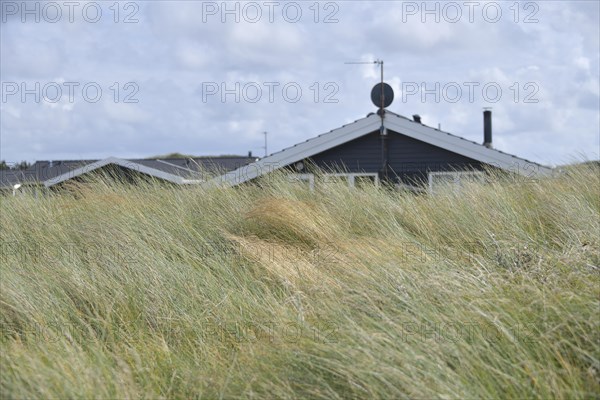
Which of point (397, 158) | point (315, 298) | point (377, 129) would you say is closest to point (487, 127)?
point (397, 158)

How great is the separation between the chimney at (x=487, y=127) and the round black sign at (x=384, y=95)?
7440 mm

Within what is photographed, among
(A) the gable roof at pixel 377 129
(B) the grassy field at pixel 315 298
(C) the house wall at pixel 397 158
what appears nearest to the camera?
(B) the grassy field at pixel 315 298

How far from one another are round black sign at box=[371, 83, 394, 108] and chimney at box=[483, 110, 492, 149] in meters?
7.44

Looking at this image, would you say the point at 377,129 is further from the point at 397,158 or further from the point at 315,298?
the point at 315,298

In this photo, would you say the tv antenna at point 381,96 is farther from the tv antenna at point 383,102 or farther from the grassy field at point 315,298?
the grassy field at point 315,298

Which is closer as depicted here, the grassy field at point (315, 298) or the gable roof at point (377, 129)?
the grassy field at point (315, 298)

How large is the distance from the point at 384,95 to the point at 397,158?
1.69 m

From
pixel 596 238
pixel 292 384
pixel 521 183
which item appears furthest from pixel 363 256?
pixel 521 183

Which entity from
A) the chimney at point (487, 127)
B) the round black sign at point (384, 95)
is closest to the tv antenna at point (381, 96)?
the round black sign at point (384, 95)

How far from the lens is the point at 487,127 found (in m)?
29.8

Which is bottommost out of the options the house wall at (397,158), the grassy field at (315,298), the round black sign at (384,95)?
the house wall at (397,158)

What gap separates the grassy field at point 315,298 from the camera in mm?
5152

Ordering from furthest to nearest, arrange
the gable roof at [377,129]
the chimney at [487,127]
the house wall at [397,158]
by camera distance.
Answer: the chimney at [487,127]
the house wall at [397,158]
the gable roof at [377,129]

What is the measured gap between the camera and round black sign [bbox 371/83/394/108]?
22.9 m
